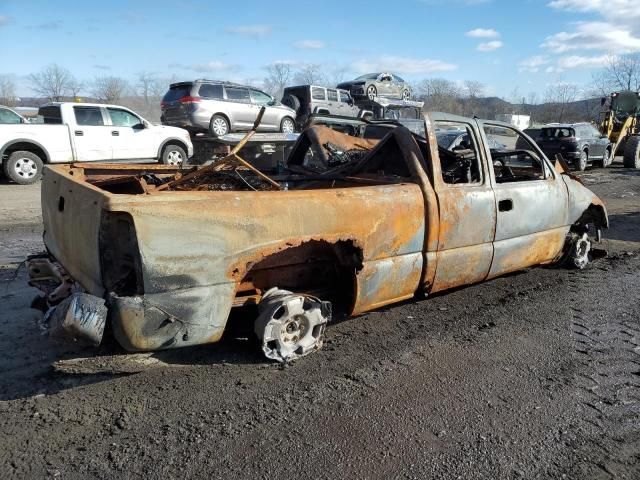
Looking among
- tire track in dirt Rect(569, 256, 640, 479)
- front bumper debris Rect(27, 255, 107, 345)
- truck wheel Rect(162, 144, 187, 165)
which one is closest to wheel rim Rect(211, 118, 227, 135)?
truck wheel Rect(162, 144, 187, 165)

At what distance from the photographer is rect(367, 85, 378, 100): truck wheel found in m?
25.5

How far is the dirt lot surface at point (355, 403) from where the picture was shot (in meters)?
2.44

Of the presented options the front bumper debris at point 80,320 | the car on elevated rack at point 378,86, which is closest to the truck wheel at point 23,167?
the front bumper debris at point 80,320

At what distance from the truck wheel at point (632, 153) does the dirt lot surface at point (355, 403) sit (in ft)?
54.6

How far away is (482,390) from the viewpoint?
10.4 ft

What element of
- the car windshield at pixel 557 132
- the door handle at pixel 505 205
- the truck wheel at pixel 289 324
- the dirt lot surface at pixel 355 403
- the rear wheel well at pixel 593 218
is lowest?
the dirt lot surface at pixel 355 403

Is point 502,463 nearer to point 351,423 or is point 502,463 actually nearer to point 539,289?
point 351,423

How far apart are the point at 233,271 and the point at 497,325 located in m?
2.42

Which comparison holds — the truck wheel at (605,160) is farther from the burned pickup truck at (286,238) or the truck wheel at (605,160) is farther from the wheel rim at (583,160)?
the burned pickup truck at (286,238)

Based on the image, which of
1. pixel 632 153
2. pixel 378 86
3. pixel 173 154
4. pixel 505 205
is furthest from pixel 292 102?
pixel 505 205

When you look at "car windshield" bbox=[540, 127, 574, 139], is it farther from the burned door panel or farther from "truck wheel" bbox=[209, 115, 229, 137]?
the burned door panel

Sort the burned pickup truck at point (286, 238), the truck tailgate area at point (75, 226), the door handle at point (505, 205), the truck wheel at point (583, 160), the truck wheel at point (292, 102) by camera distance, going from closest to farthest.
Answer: the burned pickup truck at point (286, 238) < the truck tailgate area at point (75, 226) < the door handle at point (505, 205) < the truck wheel at point (583, 160) < the truck wheel at point (292, 102)

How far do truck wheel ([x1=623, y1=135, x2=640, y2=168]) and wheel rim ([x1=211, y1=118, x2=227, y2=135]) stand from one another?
14567mm

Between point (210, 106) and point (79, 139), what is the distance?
15.1 feet
